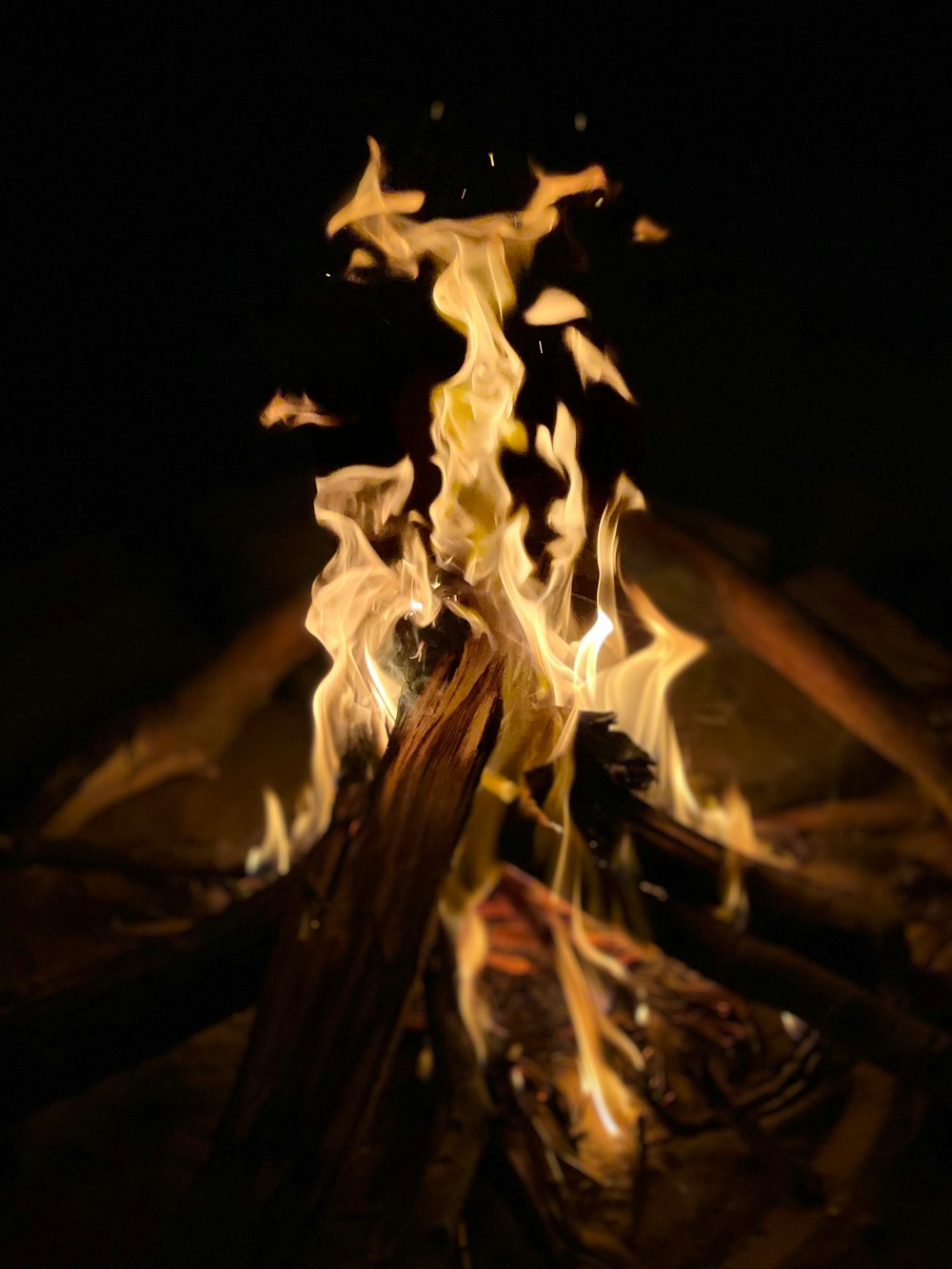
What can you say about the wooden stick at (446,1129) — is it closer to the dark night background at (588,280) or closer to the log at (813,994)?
the log at (813,994)

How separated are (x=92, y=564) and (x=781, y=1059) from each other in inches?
142

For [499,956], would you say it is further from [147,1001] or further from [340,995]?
[340,995]

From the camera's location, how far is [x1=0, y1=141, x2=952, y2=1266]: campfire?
2051 mm

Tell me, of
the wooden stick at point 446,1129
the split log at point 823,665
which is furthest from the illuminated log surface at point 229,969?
the split log at point 823,665

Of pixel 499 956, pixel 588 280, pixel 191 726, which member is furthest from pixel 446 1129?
pixel 588 280

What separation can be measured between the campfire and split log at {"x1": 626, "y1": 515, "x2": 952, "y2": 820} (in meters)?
0.74

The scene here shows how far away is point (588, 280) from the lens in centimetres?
447

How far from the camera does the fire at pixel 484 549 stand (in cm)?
230

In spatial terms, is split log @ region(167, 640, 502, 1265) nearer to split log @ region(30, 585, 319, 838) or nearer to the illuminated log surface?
the illuminated log surface

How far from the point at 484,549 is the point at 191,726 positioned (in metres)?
2.08

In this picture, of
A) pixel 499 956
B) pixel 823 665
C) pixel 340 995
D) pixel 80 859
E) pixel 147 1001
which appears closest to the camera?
pixel 340 995

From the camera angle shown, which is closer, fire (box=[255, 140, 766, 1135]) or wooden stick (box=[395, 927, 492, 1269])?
wooden stick (box=[395, 927, 492, 1269])

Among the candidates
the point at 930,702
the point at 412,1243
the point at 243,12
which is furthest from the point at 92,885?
the point at 243,12

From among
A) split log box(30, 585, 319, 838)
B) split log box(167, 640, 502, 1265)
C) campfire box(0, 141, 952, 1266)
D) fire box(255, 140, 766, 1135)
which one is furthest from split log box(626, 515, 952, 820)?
split log box(167, 640, 502, 1265)
